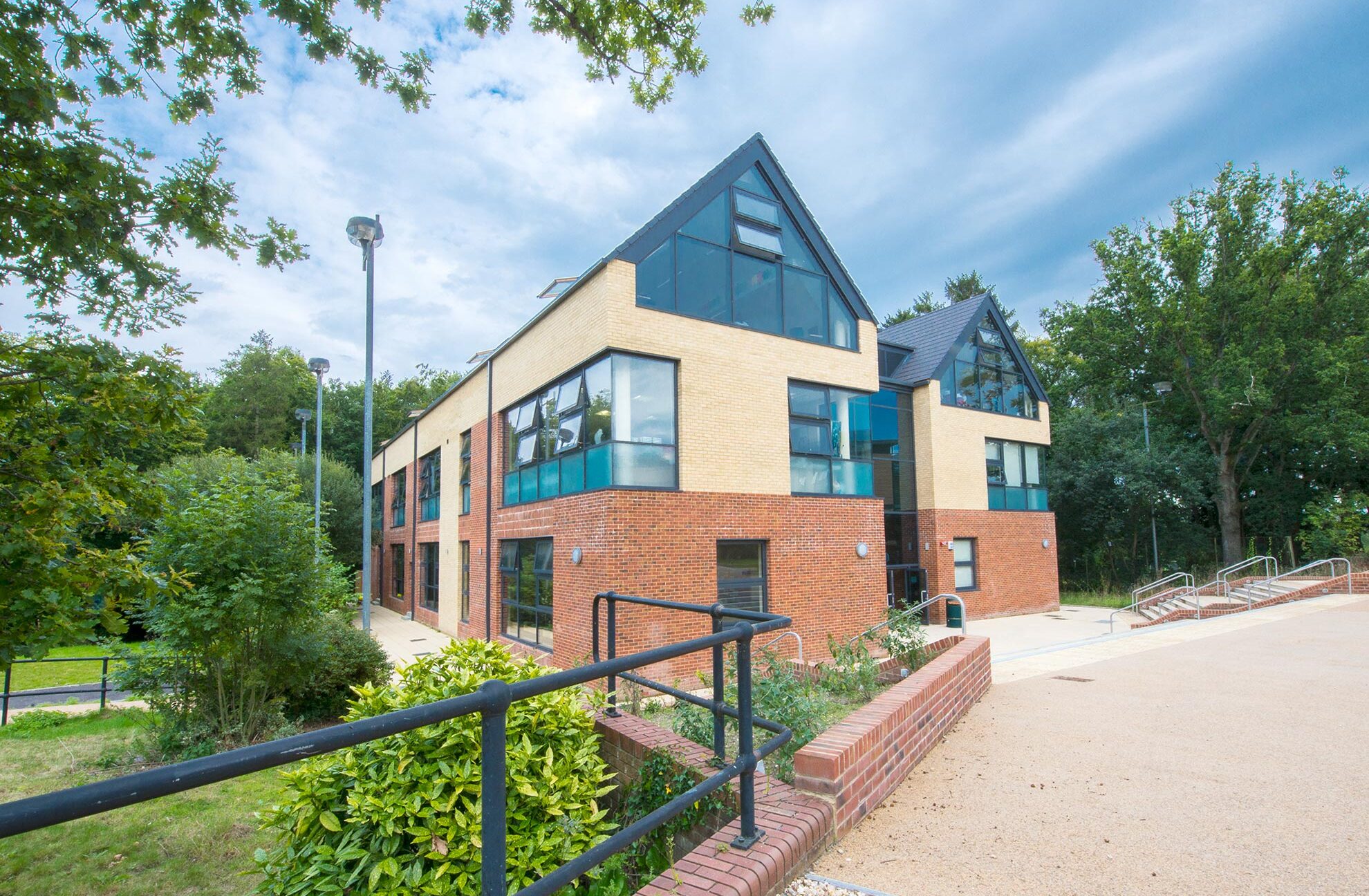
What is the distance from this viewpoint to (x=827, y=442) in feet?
43.9

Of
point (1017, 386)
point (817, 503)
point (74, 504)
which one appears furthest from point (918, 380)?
point (74, 504)

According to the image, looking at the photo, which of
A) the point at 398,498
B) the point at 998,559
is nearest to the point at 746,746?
the point at 998,559

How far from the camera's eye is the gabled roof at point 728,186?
11.3 m

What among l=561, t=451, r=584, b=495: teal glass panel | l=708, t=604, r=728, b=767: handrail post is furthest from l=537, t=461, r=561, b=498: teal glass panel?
l=708, t=604, r=728, b=767: handrail post

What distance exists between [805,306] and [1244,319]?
920 inches

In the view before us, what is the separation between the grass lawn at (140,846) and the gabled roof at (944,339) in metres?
16.8

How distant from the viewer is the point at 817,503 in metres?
12.9

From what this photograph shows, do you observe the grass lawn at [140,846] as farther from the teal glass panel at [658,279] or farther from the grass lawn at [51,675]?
the grass lawn at [51,675]

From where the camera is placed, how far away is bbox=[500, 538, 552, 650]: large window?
12.7 meters

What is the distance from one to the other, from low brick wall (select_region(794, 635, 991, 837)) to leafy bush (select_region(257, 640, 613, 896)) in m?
1.11

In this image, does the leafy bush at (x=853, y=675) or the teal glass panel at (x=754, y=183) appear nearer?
the leafy bush at (x=853, y=675)

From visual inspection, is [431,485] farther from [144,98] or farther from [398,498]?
[144,98]

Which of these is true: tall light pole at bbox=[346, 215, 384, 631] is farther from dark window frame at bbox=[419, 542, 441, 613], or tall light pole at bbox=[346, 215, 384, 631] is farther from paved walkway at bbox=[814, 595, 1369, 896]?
paved walkway at bbox=[814, 595, 1369, 896]

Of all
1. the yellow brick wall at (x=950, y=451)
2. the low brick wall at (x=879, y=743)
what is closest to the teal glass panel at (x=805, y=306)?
the yellow brick wall at (x=950, y=451)
